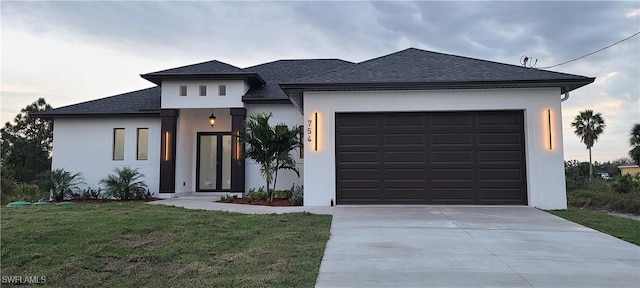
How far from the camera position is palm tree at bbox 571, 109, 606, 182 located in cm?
2141

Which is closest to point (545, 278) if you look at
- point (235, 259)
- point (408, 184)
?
point (235, 259)

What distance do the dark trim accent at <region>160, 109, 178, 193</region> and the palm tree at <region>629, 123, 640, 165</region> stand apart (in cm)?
1875

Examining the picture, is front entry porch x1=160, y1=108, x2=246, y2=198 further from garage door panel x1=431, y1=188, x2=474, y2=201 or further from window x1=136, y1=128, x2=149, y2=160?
garage door panel x1=431, y1=188, x2=474, y2=201

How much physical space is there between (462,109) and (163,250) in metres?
7.74

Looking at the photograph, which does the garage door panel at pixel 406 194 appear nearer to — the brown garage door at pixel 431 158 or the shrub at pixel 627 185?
the brown garage door at pixel 431 158

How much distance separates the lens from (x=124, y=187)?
12.8 m

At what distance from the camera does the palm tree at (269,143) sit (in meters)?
11.1

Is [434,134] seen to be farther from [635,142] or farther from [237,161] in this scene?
[635,142]

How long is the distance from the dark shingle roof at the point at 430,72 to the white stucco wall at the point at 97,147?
670cm

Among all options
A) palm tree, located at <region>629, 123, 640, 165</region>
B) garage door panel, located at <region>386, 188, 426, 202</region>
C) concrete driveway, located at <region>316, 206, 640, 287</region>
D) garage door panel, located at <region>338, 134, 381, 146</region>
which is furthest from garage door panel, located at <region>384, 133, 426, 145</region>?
palm tree, located at <region>629, 123, 640, 165</region>

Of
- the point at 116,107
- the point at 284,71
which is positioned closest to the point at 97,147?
the point at 116,107

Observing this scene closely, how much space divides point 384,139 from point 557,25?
28.6 feet

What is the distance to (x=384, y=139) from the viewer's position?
10.3 metres

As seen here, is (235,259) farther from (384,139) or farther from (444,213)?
(384,139)
